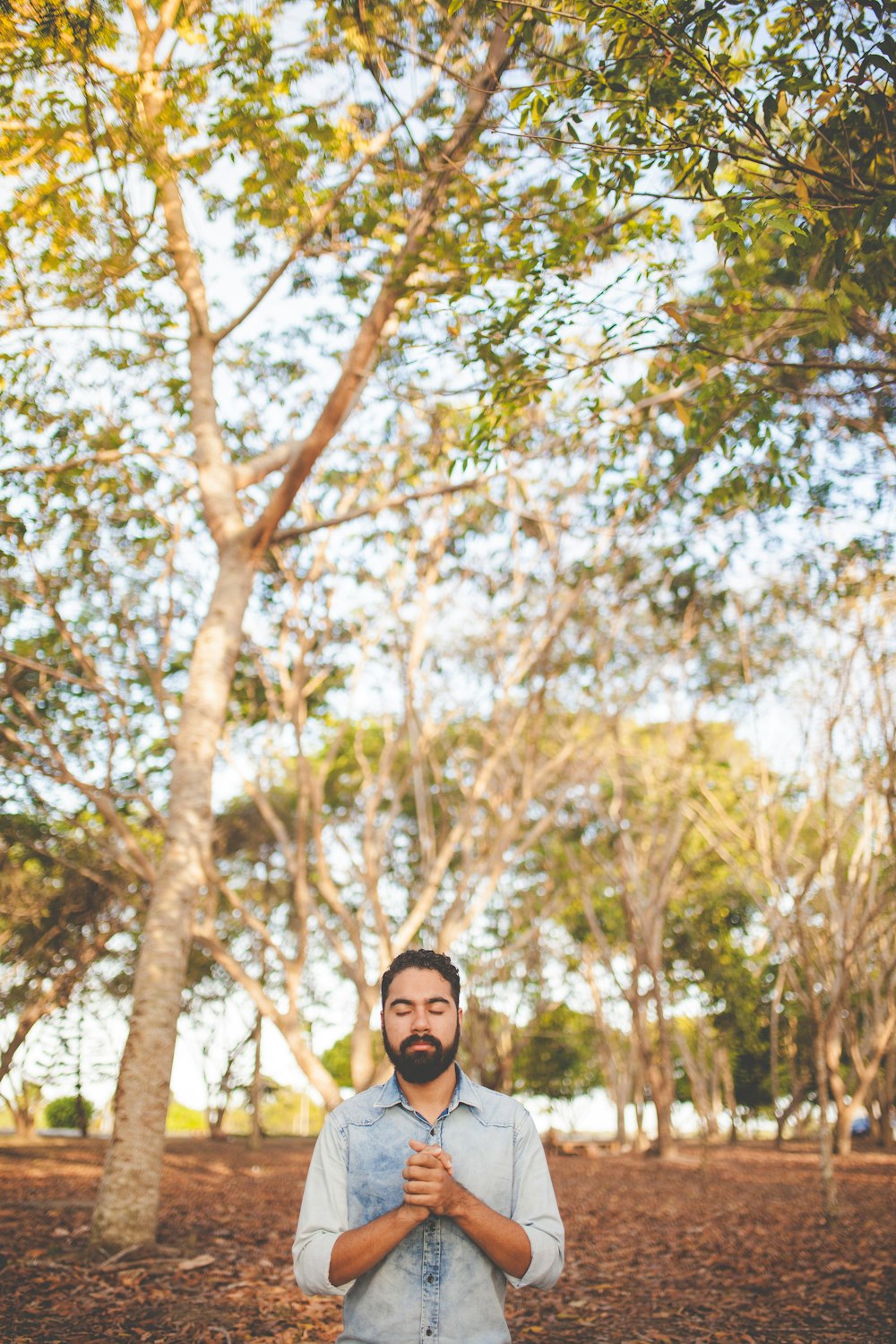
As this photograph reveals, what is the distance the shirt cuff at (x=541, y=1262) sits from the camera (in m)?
2.29

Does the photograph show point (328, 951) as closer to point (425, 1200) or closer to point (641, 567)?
point (641, 567)

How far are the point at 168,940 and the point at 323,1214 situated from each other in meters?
4.79

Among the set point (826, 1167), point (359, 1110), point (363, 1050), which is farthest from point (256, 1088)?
point (359, 1110)

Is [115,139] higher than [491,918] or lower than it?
higher

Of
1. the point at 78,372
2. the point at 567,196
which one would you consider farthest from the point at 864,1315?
the point at 78,372

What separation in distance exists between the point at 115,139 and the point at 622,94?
4.10 m

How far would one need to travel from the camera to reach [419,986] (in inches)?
99.1

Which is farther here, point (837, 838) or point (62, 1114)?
point (62, 1114)

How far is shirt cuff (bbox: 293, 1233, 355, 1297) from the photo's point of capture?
220 centimetres

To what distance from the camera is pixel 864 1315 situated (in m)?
5.45

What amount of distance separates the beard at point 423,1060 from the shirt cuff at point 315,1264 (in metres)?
0.41

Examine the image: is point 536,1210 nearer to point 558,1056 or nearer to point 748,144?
point 748,144

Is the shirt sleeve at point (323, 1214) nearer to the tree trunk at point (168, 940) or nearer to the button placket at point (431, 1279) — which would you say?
the button placket at point (431, 1279)

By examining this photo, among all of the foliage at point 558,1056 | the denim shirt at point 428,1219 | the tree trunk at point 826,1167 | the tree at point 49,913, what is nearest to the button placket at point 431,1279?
the denim shirt at point 428,1219
